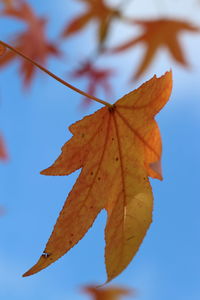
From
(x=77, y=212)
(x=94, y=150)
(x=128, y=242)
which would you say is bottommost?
(x=128, y=242)

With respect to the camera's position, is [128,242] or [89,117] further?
[89,117]

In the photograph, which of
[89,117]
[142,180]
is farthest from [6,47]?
[142,180]

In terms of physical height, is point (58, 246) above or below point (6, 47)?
below

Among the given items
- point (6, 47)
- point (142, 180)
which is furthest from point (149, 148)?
point (6, 47)

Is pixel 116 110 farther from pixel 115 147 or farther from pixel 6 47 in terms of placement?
pixel 6 47

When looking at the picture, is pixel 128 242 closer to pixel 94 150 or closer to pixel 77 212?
pixel 77 212

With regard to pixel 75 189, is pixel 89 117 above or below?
above
